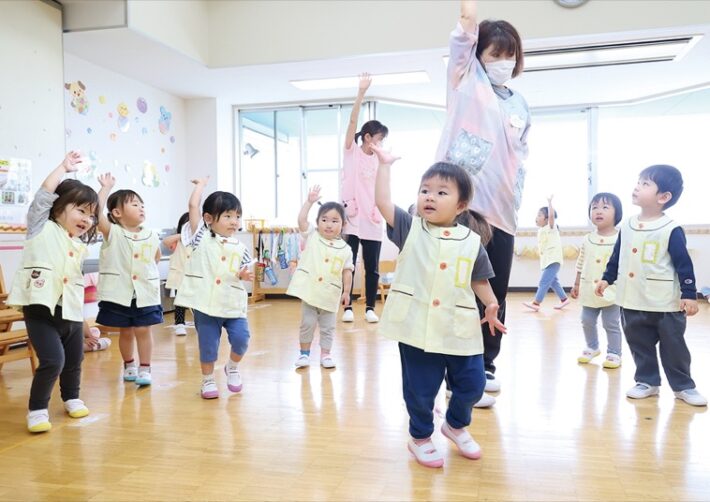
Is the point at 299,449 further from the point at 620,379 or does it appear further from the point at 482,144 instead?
the point at 620,379

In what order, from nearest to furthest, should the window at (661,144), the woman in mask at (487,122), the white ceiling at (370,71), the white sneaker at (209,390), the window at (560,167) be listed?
the woman in mask at (487,122) → the white sneaker at (209,390) → the white ceiling at (370,71) → the window at (661,144) → the window at (560,167)

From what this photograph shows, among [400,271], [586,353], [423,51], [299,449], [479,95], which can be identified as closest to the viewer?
[400,271]

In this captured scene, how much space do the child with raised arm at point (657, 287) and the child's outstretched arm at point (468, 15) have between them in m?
1.11

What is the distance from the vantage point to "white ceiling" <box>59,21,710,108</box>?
497 centimetres

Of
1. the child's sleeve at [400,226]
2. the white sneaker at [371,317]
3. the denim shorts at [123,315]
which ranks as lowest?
the white sneaker at [371,317]

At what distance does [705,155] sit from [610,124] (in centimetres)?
116

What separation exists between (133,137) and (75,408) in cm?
413

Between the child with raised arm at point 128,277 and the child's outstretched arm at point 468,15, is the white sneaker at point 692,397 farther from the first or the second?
the child with raised arm at point 128,277

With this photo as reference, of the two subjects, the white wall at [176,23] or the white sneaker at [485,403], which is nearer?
the white sneaker at [485,403]

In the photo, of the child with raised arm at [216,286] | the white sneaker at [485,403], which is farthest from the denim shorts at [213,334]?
the white sneaker at [485,403]

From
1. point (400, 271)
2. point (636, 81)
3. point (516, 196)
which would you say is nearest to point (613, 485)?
point (400, 271)

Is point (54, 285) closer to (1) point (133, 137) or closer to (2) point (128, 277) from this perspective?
(2) point (128, 277)

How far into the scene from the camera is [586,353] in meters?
3.34

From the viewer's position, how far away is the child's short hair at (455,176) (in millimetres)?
1760
